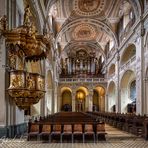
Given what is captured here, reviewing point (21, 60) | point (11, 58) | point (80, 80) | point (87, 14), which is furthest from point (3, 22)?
point (80, 80)

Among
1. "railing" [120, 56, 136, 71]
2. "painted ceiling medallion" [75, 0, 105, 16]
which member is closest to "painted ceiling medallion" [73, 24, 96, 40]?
"painted ceiling medallion" [75, 0, 105, 16]

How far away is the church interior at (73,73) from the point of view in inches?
381

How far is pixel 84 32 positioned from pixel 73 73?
21.2 ft

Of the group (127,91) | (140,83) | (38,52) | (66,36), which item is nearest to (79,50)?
(66,36)

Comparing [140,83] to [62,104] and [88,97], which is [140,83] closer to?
[88,97]

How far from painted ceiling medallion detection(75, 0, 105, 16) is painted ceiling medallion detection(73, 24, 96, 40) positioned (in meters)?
4.03

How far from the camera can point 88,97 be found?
3659 cm

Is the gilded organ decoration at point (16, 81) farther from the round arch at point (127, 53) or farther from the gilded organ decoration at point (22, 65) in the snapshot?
the round arch at point (127, 53)

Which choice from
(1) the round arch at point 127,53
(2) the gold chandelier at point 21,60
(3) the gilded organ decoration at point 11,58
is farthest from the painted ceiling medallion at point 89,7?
(3) the gilded organ decoration at point 11,58

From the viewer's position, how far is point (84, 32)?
3428 centimetres

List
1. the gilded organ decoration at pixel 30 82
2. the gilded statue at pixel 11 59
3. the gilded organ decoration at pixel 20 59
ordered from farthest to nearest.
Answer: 1. the gilded organ decoration at pixel 20 59
2. the gilded statue at pixel 11 59
3. the gilded organ decoration at pixel 30 82

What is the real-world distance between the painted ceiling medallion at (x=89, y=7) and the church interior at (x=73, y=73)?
0.09m

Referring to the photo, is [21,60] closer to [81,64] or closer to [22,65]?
[22,65]

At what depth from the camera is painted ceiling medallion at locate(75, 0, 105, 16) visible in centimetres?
2620
